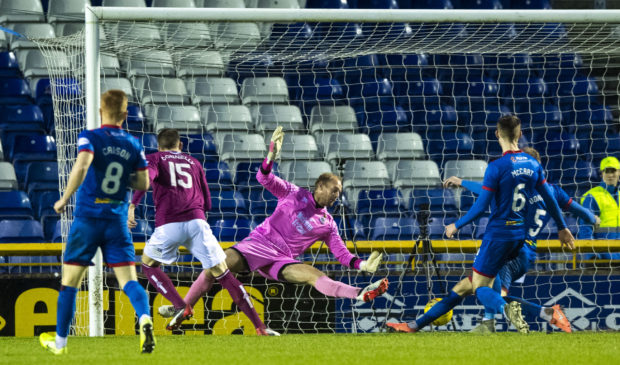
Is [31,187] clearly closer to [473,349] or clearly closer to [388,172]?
[388,172]

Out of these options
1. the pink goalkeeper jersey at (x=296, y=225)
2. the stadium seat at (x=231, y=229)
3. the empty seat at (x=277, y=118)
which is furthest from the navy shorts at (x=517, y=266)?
the empty seat at (x=277, y=118)

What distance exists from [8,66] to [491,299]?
7.79 meters

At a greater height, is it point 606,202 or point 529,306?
point 606,202

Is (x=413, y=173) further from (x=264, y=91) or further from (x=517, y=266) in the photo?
(x=517, y=266)

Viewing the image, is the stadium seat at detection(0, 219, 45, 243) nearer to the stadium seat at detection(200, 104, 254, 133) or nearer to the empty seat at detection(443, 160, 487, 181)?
the stadium seat at detection(200, 104, 254, 133)

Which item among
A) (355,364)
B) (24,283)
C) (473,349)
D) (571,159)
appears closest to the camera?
(355,364)

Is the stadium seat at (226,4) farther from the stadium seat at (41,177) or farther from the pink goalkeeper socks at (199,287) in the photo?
the pink goalkeeper socks at (199,287)

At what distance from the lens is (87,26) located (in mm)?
8234

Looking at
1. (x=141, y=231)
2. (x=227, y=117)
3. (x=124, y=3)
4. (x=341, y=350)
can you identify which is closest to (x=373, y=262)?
(x=341, y=350)

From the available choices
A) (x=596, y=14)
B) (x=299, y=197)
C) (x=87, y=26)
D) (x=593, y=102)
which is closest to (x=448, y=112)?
(x=593, y=102)

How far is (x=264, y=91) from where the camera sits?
1273 cm

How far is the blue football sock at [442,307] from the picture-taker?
24.5 ft

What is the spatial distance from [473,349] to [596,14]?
13.3ft

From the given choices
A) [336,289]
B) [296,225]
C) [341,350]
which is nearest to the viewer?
[341,350]
